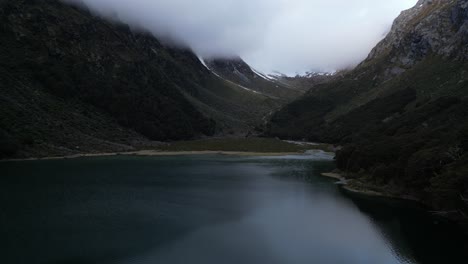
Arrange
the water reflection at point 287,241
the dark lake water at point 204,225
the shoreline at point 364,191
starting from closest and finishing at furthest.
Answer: the water reflection at point 287,241
the dark lake water at point 204,225
the shoreline at point 364,191

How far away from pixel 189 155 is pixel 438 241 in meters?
136

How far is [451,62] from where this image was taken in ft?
624

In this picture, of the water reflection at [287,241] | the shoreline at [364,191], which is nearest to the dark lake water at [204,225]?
the water reflection at [287,241]

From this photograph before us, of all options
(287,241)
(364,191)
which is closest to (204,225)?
(287,241)

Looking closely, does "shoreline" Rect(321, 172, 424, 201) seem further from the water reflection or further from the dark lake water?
the water reflection

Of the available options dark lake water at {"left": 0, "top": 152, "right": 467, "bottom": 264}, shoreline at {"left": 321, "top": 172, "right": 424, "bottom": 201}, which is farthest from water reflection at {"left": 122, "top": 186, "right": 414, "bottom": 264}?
shoreline at {"left": 321, "top": 172, "right": 424, "bottom": 201}

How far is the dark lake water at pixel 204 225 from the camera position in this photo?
45.3 metres

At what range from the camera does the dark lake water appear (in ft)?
149

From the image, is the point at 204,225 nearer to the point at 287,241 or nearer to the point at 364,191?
the point at 287,241

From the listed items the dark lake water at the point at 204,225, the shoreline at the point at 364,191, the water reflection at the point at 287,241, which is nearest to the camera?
the water reflection at the point at 287,241

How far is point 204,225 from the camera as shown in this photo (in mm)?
57875

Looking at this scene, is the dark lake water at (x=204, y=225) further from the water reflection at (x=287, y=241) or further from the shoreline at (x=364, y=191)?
the shoreline at (x=364, y=191)

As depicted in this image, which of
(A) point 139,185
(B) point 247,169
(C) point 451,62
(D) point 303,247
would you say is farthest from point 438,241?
(C) point 451,62

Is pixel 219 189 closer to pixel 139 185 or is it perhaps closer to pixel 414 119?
pixel 139 185
